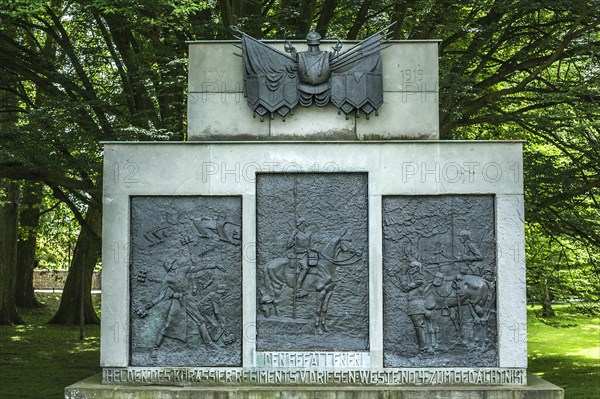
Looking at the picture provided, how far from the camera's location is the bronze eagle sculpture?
1355 centimetres

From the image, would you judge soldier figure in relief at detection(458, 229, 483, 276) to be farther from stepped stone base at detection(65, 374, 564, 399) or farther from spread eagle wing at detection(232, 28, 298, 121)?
spread eagle wing at detection(232, 28, 298, 121)

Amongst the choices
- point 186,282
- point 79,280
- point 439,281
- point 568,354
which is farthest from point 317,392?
point 79,280

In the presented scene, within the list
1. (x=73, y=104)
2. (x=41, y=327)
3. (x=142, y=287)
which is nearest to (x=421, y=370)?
(x=142, y=287)

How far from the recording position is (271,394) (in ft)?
41.5

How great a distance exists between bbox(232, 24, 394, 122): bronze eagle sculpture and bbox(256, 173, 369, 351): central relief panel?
4.19 feet

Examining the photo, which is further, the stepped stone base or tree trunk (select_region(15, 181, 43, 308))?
tree trunk (select_region(15, 181, 43, 308))

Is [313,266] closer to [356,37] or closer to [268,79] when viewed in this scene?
[268,79]

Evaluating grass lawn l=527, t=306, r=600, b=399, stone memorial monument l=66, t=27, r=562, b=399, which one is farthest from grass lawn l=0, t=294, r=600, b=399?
stone memorial monument l=66, t=27, r=562, b=399

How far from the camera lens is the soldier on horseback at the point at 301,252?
13172mm

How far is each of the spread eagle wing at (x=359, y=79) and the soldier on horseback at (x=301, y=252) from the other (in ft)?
6.82

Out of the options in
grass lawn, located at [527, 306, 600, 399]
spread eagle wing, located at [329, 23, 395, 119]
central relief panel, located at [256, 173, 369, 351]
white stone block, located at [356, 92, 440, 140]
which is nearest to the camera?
central relief panel, located at [256, 173, 369, 351]

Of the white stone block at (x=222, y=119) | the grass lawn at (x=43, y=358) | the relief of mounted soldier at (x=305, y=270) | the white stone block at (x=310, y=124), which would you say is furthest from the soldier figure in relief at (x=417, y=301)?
the grass lawn at (x=43, y=358)

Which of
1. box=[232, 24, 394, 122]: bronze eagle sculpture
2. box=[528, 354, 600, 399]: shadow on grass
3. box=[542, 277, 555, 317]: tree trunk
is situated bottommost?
box=[528, 354, 600, 399]: shadow on grass

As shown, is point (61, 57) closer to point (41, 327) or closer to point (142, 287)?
point (142, 287)
